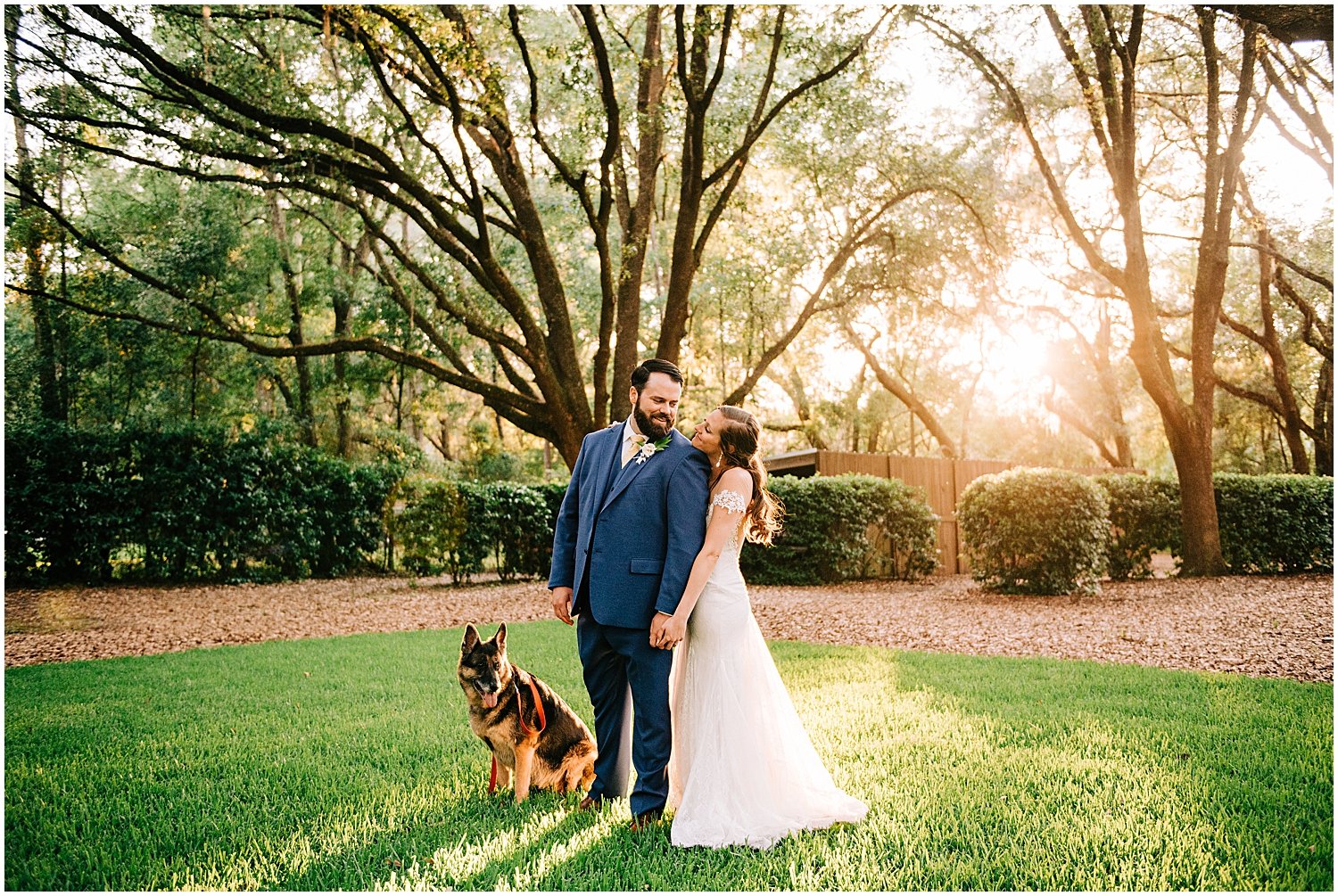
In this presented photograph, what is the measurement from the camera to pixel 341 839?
3721mm

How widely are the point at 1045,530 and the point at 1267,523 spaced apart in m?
5.77

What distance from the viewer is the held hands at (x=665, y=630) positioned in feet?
12.2

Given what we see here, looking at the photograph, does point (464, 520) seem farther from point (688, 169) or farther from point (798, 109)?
point (798, 109)

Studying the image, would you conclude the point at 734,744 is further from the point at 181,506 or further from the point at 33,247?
the point at 33,247

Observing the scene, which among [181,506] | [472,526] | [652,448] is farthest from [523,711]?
[181,506]

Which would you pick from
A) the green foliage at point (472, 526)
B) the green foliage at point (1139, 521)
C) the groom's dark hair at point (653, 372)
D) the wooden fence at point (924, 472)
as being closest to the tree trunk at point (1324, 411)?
the wooden fence at point (924, 472)

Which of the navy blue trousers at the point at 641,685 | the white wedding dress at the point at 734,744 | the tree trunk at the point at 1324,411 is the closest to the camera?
the white wedding dress at the point at 734,744

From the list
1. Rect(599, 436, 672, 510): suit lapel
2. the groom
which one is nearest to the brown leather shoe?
the groom

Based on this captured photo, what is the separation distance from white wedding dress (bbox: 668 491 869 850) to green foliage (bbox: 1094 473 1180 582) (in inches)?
465

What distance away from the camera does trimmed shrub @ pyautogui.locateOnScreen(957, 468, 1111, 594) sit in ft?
38.5

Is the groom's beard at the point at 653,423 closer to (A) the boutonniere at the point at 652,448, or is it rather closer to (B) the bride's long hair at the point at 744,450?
(A) the boutonniere at the point at 652,448

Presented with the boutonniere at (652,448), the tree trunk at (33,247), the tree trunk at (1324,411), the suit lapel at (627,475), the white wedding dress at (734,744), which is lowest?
the white wedding dress at (734,744)

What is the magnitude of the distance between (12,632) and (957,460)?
622 inches

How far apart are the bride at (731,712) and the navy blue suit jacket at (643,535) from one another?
87 mm
